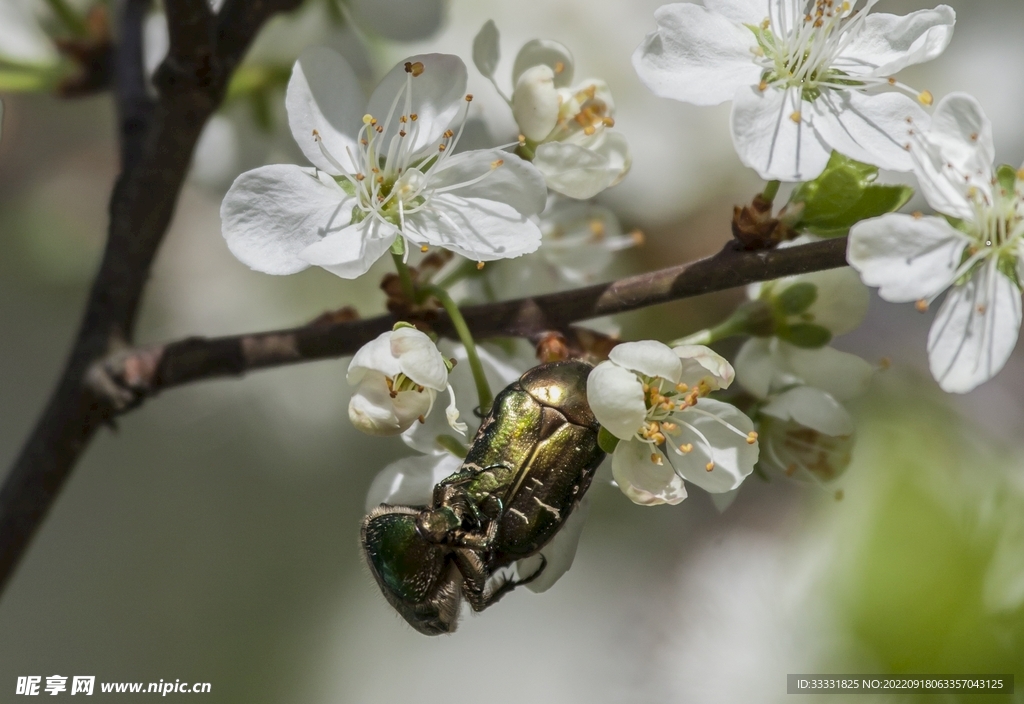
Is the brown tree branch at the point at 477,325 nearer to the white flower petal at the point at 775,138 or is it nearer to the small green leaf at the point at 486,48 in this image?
the white flower petal at the point at 775,138

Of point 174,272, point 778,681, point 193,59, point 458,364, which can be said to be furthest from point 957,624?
point 174,272

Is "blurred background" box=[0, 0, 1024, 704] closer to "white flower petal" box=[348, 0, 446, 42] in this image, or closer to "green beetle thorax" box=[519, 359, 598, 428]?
"white flower petal" box=[348, 0, 446, 42]

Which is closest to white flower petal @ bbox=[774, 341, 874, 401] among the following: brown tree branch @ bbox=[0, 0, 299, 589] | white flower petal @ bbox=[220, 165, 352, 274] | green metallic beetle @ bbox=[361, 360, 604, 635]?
green metallic beetle @ bbox=[361, 360, 604, 635]

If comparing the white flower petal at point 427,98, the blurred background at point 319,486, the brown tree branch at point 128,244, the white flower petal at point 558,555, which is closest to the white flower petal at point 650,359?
the white flower petal at point 558,555

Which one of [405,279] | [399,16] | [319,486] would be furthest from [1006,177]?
[319,486]

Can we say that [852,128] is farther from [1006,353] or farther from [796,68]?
[1006,353]

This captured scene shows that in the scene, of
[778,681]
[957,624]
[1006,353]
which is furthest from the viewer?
[778,681]

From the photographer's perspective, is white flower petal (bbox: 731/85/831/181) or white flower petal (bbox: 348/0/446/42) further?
white flower petal (bbox: 348/0/446/42)
